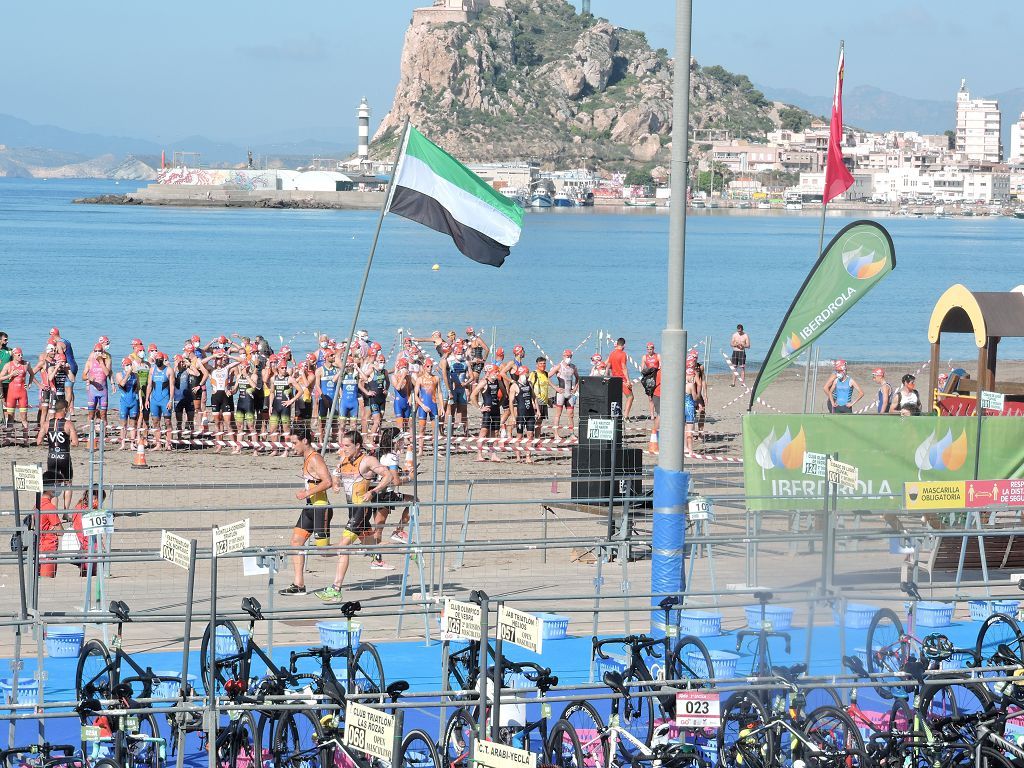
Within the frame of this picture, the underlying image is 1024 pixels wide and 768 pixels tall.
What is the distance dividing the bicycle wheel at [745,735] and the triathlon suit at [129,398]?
16.3 metres

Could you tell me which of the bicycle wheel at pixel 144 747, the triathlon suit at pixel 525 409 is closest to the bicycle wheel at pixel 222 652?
the bicycle wheel at pixel 144 747

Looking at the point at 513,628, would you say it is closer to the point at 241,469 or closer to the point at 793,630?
the point at 793,630

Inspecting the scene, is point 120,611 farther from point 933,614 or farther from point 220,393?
point 220,393

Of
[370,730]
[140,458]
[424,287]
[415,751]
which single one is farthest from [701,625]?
[424,287]

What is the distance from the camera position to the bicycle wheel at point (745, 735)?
27.2 feet

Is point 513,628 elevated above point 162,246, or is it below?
below

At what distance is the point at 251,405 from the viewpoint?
23562mm

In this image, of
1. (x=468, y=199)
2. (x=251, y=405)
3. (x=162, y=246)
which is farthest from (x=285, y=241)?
(x=468, y=199)

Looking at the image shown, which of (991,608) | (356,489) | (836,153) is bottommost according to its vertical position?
(991,608)

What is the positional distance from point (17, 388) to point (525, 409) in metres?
8.70

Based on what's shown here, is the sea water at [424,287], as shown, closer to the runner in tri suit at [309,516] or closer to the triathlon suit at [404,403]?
the triathlon suit at [404,403]

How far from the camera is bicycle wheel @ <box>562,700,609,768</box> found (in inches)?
331

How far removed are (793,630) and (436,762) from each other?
134 inches

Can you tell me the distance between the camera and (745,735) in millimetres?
8352
